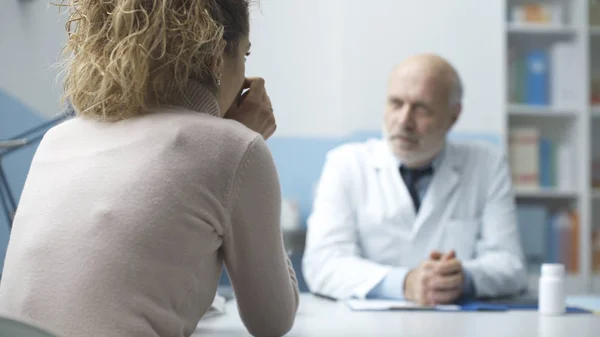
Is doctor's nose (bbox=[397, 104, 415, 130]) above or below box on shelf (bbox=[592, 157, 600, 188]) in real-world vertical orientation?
above

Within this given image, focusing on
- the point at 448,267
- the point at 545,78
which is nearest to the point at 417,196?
the point at 448,267

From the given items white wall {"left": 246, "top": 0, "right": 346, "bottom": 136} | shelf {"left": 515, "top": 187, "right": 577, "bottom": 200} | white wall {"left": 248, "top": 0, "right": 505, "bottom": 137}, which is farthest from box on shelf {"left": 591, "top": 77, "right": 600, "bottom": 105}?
white wall {"left": 246, "top": 0, "right": 346, "bottom": 136}

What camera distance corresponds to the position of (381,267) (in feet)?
6.33

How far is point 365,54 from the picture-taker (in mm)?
3301

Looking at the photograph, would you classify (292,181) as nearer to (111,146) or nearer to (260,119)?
(260,119)

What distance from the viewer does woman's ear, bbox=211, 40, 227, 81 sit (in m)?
1.06

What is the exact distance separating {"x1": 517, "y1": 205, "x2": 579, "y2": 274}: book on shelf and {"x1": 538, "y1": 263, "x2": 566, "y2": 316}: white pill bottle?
194 centimetres

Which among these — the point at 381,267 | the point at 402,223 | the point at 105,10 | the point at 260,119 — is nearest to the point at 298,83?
the point at 402,223

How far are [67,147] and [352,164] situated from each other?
153cm

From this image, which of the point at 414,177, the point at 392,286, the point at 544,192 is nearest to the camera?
the point at 392,286

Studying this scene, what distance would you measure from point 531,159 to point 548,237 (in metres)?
0.37

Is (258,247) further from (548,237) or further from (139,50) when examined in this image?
(548,237)

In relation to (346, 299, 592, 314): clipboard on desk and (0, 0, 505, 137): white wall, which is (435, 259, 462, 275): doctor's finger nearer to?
(346, 299, 592, 314): clipboard on desk

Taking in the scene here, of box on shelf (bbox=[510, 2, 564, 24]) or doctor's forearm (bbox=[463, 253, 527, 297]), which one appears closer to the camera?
doctor's forearm (bbox=[463, 253, 527, 297])
